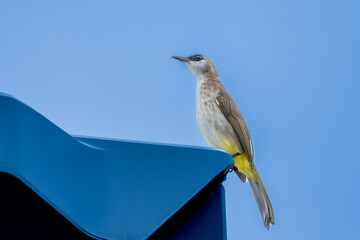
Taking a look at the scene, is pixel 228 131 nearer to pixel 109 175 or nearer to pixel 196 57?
pixel 196 57

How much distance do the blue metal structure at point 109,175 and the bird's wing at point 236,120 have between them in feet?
11.0

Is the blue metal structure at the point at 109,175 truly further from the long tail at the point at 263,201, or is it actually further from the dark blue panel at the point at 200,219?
the long tail at the point at 263,201

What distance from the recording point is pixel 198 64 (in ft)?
22.4

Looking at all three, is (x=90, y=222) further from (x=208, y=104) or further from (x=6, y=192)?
(x=208, y=104)

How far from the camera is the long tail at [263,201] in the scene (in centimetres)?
502

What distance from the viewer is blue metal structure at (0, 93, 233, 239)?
1.88m

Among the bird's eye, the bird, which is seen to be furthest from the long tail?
the bird's eye

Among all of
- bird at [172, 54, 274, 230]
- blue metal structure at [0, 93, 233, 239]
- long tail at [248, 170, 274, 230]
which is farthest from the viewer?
bird at [172, 54, 274, 230]

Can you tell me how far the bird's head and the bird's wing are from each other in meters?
0.69

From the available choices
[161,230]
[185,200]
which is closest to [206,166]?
[185,200]

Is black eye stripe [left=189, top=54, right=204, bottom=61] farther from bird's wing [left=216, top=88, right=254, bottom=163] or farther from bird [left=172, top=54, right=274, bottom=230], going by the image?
bird's wing [left=216, top=88, right=254, bottom=163]

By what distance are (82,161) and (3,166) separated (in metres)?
0.50

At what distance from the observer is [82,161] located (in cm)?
220

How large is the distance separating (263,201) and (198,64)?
91.6 inches
